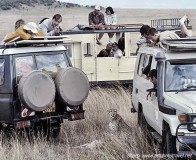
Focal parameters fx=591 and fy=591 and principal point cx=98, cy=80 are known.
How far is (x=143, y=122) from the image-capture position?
960 centimetres

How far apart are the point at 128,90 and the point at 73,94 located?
610 cm

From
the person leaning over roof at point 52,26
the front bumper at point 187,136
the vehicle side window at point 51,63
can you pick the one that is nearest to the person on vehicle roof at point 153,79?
the front bumper at point 187,136

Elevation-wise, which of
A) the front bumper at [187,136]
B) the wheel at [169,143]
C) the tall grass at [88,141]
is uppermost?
the front bumper at [187,136]

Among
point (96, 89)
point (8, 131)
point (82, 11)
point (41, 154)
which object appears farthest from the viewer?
point (82, 11)

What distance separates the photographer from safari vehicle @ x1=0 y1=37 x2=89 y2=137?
952cm

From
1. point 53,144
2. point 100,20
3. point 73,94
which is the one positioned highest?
point 100,20

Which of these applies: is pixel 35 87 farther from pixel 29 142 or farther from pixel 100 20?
pixel 100 20

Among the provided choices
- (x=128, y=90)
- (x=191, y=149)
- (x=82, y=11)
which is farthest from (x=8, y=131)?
(x=82, y=11)

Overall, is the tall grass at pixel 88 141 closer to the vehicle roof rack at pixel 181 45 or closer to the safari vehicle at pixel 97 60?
the vehicle roof rack at pixel 181 45

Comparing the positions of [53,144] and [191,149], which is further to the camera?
[53,144]

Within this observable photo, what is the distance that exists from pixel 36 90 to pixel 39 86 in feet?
0.28

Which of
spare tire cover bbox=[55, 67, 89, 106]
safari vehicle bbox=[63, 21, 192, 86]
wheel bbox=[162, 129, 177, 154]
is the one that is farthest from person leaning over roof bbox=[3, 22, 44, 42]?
safari vehicle bbox=[63, 21, 192, 86]

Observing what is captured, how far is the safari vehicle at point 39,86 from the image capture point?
31.2 ft

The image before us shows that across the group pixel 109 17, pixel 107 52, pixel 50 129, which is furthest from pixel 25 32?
pixel 109 17
